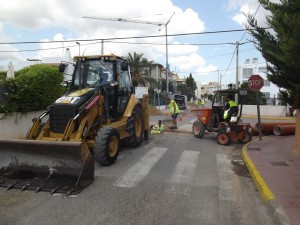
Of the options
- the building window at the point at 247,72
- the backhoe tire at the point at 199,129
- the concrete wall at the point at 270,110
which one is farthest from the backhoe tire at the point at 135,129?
the building window at the point at 247,72

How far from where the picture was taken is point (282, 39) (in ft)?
21.6

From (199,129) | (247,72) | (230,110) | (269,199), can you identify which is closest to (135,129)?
(230,110)

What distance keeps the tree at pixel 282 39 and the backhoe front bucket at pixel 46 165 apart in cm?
434

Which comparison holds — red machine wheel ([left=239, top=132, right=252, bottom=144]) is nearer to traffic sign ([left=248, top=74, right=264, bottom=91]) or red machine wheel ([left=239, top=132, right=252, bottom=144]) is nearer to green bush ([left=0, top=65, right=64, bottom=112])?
traffic sign ([left=248, top=74, right=264, bottom=91])

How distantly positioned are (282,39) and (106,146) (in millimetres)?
4694

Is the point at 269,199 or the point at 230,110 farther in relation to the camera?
the point at 230,110

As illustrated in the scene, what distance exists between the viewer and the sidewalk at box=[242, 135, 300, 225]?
6020 mm

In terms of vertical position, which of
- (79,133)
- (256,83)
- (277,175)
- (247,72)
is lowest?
(277,175)

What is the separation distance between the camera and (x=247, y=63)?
87500mm

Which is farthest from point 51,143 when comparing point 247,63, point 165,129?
point 247,63

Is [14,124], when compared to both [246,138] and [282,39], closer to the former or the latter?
[246,138]

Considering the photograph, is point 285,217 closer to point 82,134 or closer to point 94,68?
point 82,134

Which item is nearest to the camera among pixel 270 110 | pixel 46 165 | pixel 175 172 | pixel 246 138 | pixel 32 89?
pixel 46 165

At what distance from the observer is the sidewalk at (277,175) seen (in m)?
6.02
